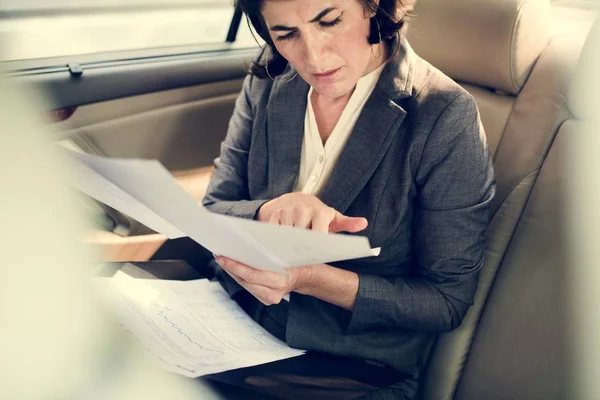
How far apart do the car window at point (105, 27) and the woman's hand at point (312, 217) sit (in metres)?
0.91

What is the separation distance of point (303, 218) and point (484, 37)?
22.9 inches

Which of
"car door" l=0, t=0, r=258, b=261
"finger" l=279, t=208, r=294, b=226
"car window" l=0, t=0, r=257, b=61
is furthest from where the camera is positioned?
"car window" l=0, t=0, r=257, b=61

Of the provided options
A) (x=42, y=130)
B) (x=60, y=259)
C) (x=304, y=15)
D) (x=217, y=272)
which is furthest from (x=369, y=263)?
(x=42, y=130)

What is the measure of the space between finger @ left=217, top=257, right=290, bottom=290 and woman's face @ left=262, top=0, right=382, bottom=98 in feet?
1.19

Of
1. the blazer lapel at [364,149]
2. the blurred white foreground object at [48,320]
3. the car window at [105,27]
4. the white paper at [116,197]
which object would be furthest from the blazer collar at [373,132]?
the car window at [105,27]

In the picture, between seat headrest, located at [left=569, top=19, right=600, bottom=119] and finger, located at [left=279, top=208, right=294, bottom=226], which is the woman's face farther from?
seat headrest, located at [left=569, top=19, right=600, bottom=119]

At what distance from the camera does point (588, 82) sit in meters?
1.03

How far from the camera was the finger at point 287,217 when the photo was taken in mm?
924

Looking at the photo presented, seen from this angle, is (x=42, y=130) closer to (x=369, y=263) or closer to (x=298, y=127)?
(x=298, y=127)

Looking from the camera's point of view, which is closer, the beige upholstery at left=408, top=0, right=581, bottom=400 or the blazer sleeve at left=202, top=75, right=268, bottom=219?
the beige upholstery at left=408, top=0, right=581, bottom=400

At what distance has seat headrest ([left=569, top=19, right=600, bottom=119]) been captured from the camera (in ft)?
3.29

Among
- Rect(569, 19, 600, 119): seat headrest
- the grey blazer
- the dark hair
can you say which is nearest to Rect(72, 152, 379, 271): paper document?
the grey blazer

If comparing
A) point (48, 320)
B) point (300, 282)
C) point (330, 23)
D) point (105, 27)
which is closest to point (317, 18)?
point (330, 23)

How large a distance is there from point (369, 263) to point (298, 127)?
314 millimetres
